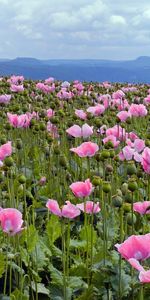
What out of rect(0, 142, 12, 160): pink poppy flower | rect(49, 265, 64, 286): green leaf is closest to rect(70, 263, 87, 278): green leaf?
rect(49, 265, 64, 286): green leaf

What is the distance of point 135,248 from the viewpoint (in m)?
1.93

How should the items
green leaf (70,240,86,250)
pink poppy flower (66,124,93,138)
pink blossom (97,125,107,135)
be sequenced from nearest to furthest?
green leaf (70,240,86,250) < pink poppy flower (66,124,93,138) < pink blossom (97,125,107,135)

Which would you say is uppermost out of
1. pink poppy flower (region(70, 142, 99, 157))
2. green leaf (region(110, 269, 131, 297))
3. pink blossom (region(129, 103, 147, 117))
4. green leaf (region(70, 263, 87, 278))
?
pink blossom (region(129, 103, 147, 117))

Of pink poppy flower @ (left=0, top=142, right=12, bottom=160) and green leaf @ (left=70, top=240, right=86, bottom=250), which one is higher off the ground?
pink poppy flower @ (left=0, top=142, right=12, bottom=160)

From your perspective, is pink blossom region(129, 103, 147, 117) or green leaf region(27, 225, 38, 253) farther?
pink blossom region(129, 103, 147, 117)

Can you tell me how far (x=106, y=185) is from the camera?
9.61 ft

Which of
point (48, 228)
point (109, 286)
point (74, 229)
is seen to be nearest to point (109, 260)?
point (109, 286)

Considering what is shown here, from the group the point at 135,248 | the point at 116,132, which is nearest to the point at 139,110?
the point at 116,132

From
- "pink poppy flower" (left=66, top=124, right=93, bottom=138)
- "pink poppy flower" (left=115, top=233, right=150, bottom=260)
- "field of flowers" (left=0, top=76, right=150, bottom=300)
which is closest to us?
"pink poppy flower" (left=115, top=233, right=150, bottom=260)

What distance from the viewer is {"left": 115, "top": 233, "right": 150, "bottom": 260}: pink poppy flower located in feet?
6.31

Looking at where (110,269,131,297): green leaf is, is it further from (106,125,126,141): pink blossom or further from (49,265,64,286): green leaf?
(106,125,126,141): pink blossom

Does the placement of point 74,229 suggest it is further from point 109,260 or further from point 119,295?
point 119,295

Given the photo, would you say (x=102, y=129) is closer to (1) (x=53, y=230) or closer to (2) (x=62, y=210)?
(1) (x=53, y=230)

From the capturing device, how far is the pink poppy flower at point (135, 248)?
6.31 ft
